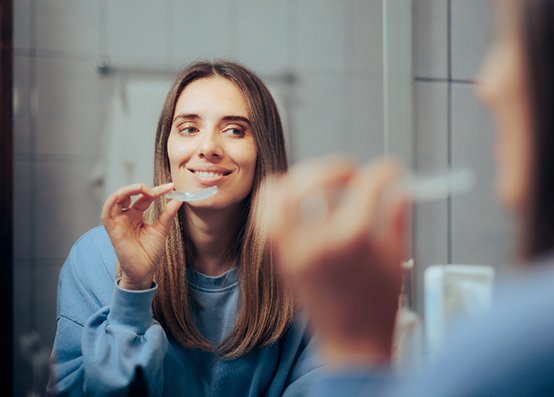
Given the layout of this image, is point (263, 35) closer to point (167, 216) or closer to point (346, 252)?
point (167, 216)

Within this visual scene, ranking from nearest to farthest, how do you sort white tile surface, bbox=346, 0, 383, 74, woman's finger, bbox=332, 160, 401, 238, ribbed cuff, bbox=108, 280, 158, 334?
1. woman's finger, bbox=332, 160, 401, 238
2. ribbed cuff, bbox=108, 280, 158, 334
3. white tile surface, bbox=346, 0, 383, 74

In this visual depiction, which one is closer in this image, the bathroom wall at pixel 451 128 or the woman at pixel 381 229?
the woman at pixel 381 229

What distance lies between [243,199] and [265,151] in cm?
7

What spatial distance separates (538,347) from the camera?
15.1 inches

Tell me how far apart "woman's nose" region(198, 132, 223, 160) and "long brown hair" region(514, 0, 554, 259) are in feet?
1.21

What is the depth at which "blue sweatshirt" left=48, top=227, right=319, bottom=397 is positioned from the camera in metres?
0.72

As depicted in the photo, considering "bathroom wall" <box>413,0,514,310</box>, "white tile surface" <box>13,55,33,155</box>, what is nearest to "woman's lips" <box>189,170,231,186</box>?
"white tile surface" <box>13,55,33,155</box>

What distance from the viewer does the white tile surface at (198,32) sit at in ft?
2.52

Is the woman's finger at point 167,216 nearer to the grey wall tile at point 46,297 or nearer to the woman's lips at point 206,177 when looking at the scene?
the woman's lips at point 206,177

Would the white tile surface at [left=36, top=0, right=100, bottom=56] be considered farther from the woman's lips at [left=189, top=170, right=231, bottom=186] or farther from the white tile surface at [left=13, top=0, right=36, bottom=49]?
the woman's lips at [left=189, top=170, right=231, bottom=186]

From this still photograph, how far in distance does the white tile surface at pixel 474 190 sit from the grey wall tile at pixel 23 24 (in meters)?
0.59

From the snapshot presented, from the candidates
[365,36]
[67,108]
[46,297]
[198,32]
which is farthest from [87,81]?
[365,36]

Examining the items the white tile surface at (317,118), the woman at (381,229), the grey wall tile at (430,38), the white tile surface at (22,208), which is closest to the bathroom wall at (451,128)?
the grey wall tile at (430,38)

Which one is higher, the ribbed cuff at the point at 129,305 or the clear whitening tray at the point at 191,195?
the clear whitening tray at the point at 191,195
